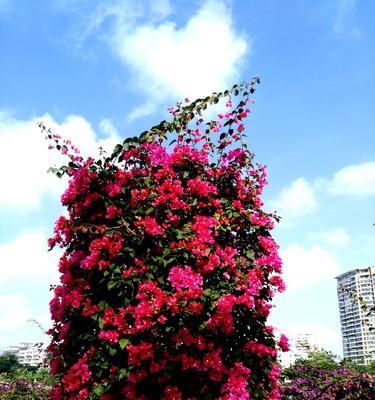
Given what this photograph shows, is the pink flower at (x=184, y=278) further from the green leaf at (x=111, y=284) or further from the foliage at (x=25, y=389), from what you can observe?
the foliage at (x=25, y=389)

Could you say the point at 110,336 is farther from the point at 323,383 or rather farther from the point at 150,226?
the point at 323,383

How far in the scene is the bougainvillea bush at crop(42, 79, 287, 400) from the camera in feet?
16.0

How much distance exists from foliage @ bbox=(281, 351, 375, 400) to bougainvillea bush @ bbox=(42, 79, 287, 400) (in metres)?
3.49

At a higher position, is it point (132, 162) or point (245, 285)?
point (132, 162)

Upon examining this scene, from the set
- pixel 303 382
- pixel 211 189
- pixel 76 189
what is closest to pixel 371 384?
pixel 303 382

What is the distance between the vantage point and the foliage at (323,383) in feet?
27.2

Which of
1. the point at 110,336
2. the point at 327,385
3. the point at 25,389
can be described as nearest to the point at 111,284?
the point at 110,336

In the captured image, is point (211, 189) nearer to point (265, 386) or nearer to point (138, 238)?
point (138, 238)

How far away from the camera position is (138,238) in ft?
17.2

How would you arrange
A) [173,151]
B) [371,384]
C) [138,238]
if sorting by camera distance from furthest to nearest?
[371,384] → [173,151] → [138,238]

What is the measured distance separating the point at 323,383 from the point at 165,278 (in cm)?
632

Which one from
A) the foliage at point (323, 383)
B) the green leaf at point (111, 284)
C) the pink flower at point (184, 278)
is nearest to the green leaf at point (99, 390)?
the green leaf at point (111, 284)

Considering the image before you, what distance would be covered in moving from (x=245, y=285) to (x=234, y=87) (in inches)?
107

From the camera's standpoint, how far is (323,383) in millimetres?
9852
